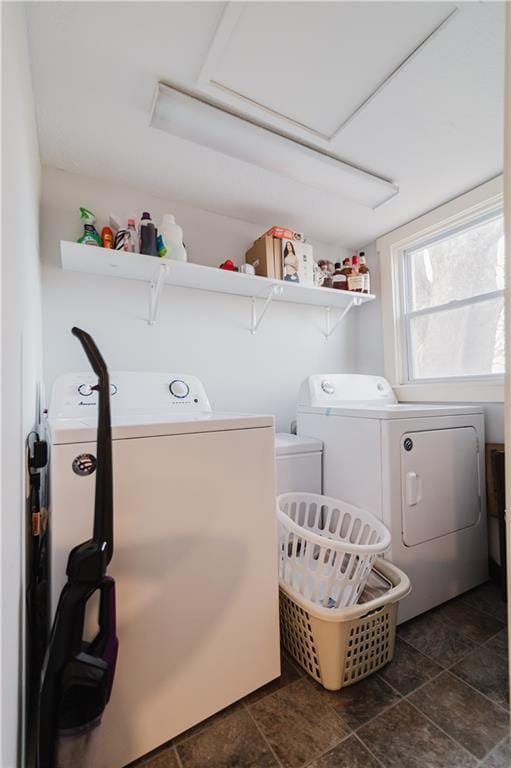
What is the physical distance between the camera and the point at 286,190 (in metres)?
1.82

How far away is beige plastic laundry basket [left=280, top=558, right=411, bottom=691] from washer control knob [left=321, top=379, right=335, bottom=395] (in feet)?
3.32

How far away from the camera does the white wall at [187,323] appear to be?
1.60 metres

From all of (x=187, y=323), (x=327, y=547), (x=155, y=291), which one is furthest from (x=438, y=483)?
(x=155, y=291)

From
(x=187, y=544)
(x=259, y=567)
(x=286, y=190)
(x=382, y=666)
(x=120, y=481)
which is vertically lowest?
(x=382, y=666)

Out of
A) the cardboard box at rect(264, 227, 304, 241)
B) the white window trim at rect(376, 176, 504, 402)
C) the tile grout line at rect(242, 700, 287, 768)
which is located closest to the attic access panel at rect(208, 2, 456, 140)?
the cardboard box at rect(264, 227, 304, 241)

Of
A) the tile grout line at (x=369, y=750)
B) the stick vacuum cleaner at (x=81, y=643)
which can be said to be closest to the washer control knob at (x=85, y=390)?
the stick vacuum cleaner at (x=81, y=643)

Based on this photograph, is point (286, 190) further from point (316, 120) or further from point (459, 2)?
point (459, 2)

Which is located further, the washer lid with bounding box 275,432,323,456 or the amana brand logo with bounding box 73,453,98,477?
the washer lid with bounding box 275,432,323,456

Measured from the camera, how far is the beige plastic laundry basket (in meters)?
1.05

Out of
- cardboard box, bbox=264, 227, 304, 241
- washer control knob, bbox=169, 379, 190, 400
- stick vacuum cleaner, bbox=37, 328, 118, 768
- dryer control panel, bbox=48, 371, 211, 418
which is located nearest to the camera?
stick vacuum cleaner, bbox=37, 328, 118, 768

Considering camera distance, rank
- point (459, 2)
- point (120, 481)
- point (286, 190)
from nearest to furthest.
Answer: point (120, 481)
point (459, 2)
point (286, 190)

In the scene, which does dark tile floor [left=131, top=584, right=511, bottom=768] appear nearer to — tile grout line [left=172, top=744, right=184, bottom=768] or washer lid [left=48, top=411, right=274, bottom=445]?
tile grout line [left=172, top=744, right=184, bottom=768]

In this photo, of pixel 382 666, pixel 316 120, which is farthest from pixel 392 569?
pixel 316 120

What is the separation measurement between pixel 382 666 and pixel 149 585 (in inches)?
38.2
